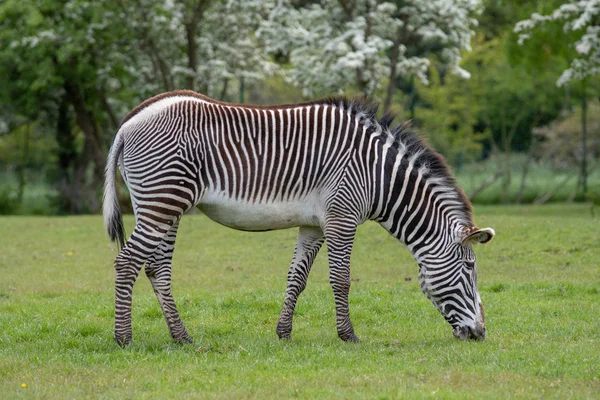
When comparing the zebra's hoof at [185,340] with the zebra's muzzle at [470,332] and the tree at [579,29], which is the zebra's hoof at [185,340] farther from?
the tree at [579,29]

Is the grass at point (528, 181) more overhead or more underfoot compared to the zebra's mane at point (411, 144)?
more underfoot

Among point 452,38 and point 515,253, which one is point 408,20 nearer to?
point 452,38

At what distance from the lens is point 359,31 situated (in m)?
19.2

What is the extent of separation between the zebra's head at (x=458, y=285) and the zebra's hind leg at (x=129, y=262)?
2.56 metres

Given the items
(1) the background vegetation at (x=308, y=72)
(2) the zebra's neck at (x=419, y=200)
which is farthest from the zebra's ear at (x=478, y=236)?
(1) the background vegetation at (x=308, y=72)

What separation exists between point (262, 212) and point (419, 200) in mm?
1491

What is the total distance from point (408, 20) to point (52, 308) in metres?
13.6

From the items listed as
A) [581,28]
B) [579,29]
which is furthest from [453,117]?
[581,28]

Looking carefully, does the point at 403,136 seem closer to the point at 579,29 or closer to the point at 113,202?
the point at 113,202

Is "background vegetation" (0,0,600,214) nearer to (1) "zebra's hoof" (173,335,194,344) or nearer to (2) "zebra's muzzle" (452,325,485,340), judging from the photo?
(2) "zebra's muzzle" (452,325,485,340)

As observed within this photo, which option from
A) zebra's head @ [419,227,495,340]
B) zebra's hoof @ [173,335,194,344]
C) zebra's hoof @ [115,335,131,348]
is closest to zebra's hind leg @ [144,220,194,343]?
zebra's hoof @ [173,335,194,344]

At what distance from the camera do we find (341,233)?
24.7 ft

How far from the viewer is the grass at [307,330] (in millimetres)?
6027

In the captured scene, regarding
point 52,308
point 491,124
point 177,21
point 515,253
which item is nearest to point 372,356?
point 52,308
